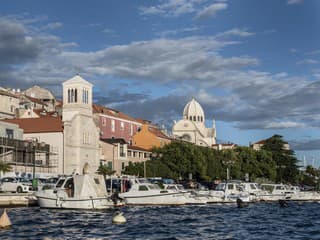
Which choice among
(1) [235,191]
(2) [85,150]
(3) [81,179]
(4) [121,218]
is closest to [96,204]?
(3) [81,179]

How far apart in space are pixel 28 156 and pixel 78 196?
136 ft

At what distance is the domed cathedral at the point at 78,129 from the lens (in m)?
101

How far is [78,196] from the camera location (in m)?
54.7

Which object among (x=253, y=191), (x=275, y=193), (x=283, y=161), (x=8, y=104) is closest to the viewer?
(x=253, y=191)

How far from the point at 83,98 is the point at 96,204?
54049mm

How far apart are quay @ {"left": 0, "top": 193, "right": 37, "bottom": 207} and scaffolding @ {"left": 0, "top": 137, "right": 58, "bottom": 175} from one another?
2270 cm

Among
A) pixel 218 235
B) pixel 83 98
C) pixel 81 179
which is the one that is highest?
pixel 83 98

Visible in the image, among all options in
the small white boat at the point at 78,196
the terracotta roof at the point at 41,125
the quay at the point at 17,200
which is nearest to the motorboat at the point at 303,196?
the terracotta roof at the point at 41,125

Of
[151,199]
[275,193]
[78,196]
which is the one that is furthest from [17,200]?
[275,193]

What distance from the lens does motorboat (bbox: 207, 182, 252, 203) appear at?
76438mm

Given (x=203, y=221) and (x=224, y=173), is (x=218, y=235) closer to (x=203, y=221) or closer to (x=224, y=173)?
(x=203, y=221)

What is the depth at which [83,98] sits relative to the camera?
107 metres

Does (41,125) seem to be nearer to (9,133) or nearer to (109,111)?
(9,133)

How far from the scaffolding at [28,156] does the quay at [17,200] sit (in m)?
22.7
